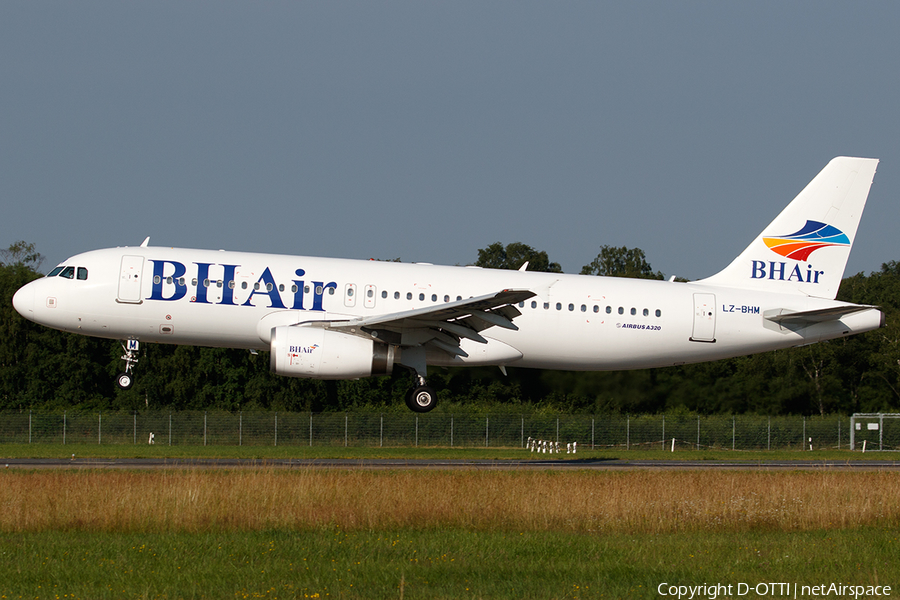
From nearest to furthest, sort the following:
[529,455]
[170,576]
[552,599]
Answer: [552,599] → [170,576] → [529,455]

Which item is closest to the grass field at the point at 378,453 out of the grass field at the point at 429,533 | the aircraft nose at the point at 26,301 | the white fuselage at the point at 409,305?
the white fuselage at the point at 409,305

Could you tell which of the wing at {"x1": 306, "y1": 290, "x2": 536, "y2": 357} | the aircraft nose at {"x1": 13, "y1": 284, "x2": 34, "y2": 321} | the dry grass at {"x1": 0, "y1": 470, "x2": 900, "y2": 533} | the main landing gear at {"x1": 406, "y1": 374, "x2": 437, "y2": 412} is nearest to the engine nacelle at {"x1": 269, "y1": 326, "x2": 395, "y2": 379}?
the wing at {"x1": 306, "y1": 290, "x2": 536, "y2": 357}

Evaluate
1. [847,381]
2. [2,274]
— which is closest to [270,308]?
→ [847,381]

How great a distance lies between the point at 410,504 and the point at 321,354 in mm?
8280

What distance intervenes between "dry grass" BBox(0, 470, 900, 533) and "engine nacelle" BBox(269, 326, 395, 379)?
4597 millimetres

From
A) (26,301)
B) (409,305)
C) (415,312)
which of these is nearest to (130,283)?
(26,301)

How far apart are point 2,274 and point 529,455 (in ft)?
140

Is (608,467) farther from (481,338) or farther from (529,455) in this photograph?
(529,455)

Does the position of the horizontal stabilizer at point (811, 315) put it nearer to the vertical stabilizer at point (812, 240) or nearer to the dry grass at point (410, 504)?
the vertical stabilizer at point (812, 240)

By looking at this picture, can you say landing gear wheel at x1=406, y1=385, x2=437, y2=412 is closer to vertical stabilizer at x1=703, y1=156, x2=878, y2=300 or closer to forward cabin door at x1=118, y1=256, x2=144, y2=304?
forward cabin door at x1=118, y1=256, x2=144, y2=304

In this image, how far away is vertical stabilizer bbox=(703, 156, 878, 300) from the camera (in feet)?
97.2

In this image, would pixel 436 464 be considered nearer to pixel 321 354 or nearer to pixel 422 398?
pixel 422 398

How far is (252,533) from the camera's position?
1552 centimetres
